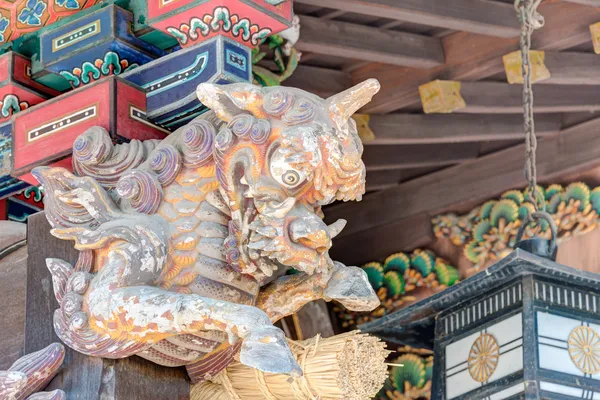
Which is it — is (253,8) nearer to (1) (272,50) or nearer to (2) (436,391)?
(1) (272,50)

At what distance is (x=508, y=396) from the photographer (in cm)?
399

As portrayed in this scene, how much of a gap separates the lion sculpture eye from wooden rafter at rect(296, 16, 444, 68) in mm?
1375

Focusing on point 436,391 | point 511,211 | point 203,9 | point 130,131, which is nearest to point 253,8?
point 203,9

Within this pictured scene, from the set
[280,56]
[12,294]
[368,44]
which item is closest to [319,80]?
[368,44]

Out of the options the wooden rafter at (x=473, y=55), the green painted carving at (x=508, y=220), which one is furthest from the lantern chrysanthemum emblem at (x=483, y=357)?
the wooden rafter at (x=473, y=55)

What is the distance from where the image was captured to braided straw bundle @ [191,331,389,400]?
3.21m

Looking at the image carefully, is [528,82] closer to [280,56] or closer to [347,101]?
[280,56]

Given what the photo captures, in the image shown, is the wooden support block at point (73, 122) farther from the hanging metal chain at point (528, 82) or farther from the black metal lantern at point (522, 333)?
the hanging metal chain at point (528, 82)

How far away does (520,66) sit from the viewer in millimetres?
4645

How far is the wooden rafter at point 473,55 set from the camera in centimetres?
462

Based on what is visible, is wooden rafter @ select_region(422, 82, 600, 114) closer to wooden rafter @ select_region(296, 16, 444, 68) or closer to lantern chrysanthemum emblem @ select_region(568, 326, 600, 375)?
wooden rafter @ select_region(296, 16, 444, 68)

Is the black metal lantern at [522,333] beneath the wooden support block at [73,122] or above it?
beneath

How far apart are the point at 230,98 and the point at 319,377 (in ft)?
2.10

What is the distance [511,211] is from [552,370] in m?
1.11
